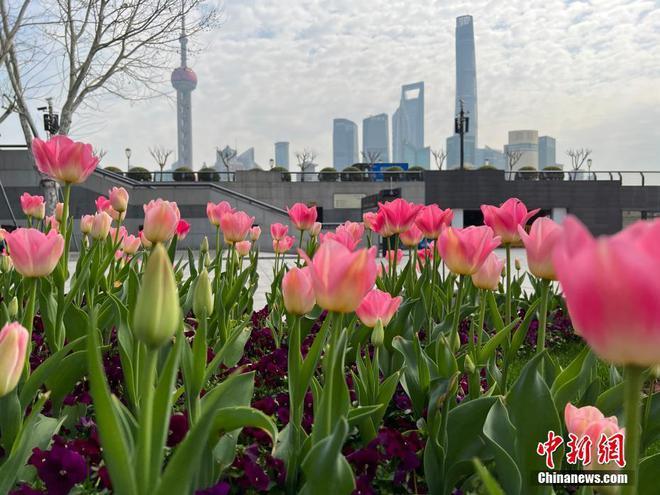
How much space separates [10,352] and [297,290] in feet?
1.96

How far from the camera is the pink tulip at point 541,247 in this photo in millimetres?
1298

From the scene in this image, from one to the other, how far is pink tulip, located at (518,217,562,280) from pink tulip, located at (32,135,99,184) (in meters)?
1.54

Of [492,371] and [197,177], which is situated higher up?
[197,177]

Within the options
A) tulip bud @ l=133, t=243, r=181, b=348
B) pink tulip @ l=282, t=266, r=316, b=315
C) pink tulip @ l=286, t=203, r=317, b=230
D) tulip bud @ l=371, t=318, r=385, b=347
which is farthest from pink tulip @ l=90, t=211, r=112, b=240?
tulip bud @ l=133, t=243, r=181, b=348

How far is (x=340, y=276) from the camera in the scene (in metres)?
0.94

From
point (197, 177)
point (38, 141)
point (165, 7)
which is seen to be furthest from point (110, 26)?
point (197, 177)

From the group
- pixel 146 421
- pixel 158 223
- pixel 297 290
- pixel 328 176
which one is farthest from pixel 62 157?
pixel 328 176

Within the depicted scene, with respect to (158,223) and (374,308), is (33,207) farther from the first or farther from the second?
(374,308)

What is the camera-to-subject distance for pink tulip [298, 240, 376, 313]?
3.06ft

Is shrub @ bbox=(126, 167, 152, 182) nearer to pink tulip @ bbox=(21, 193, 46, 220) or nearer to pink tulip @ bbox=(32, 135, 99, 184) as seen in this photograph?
pink tulip @ bbox=(21, 193, 46, 220)

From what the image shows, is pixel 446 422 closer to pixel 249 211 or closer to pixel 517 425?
pixel 517 425

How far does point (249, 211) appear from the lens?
2497 cm

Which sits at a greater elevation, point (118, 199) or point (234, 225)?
point (118, 199)

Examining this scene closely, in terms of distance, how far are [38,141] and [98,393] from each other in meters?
1.59
